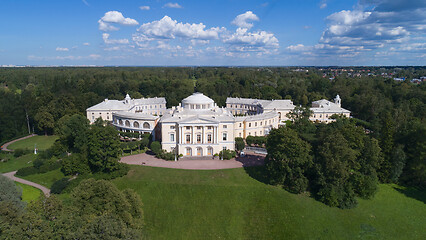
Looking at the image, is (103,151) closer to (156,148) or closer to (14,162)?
(156,148)

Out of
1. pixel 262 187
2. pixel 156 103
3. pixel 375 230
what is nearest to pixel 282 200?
pixel 262 187

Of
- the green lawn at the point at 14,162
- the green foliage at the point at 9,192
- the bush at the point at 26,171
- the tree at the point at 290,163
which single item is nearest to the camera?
the green foliage at the point at 9,192

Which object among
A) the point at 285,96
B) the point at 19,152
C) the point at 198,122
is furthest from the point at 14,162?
the point at 285,96

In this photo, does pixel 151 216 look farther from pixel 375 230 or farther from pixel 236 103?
pixel 236 103

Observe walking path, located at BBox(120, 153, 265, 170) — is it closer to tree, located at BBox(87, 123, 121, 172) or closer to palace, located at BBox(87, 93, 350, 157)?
palace, located at BBox(87, 93, 350, 157)

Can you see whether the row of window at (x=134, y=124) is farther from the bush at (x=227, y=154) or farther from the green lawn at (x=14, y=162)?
the bush at (x=227, y=154)

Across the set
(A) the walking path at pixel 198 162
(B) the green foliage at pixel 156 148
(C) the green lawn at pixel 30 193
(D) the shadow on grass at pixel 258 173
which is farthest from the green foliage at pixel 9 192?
(D) the shadow on grass at pixel 258 173
